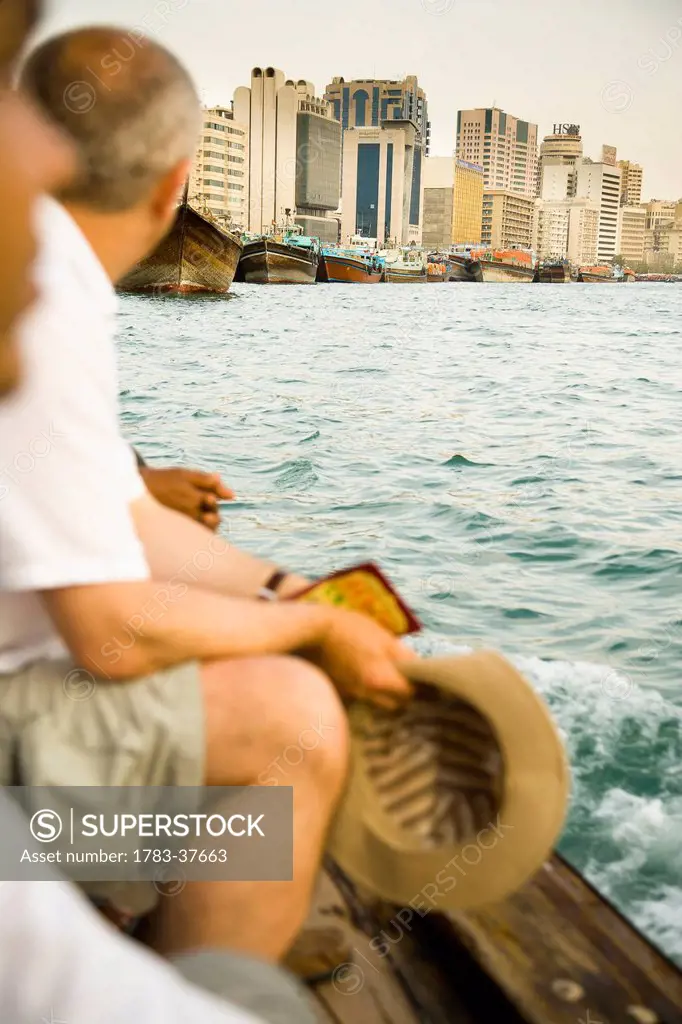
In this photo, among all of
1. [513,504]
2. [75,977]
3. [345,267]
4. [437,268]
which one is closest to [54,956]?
[75,977]

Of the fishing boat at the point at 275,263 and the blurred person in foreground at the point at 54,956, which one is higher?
the fishing boat at the point at 275,263

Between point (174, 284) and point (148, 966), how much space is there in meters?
35.4

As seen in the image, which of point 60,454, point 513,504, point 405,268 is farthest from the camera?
point 405,268

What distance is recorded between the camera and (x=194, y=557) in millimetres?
1503

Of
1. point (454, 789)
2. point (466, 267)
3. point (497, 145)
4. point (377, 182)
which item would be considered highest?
point (497, 145)

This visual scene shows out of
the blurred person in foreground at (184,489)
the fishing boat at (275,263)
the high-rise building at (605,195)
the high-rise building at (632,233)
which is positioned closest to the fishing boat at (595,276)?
the high-rise building at (605,195)

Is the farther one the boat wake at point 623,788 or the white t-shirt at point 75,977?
the boat wake at point 623,788

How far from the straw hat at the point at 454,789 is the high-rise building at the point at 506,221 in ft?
424

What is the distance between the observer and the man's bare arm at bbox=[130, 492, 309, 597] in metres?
1.46

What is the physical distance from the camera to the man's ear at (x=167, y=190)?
107cm

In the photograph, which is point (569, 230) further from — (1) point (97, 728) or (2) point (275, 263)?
(1) point (97, 728)

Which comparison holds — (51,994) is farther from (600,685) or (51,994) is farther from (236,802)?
(600,685)

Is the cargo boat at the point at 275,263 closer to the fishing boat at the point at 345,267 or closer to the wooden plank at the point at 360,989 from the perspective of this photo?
the fishing boat at the point at 345,267

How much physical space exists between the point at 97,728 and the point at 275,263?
49022mm
